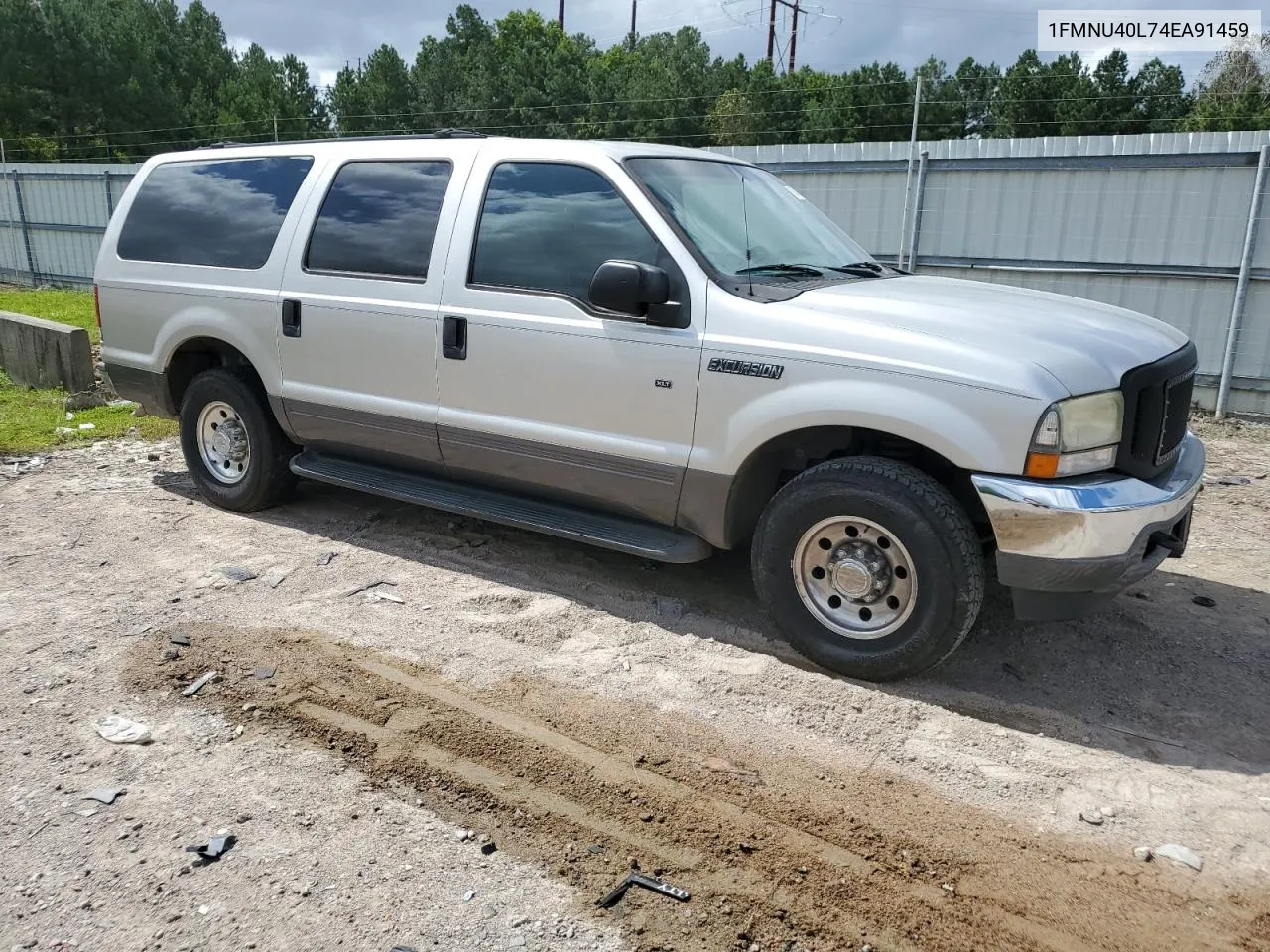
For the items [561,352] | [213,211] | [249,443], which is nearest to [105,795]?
[561,352]

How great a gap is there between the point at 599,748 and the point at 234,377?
357 cm

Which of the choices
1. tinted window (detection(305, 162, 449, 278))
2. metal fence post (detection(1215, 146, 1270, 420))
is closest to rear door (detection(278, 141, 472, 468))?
tinted window (detection(305, 162, 449, 278))

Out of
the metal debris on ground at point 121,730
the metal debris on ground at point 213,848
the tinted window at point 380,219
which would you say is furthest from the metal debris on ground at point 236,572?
the metal debris on ground at point 213,848

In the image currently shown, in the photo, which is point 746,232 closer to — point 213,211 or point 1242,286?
point 213,211

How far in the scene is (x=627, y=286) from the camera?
396cm

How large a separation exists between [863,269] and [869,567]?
1.73 metres

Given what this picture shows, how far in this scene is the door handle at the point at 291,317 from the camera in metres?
5.29

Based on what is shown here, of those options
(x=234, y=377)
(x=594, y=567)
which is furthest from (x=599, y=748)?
(x=234, y=377)

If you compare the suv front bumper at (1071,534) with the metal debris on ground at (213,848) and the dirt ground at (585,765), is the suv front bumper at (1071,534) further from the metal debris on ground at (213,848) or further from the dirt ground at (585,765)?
the metal debris on ground at (213,848)

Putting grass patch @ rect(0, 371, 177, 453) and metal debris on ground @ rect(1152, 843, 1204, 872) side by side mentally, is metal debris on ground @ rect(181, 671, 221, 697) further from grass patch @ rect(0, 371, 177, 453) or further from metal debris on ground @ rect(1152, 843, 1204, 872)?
grass patch @ rect(0, 371, 177, 453)

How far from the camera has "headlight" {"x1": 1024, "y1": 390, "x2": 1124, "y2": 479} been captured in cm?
341

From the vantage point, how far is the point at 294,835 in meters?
2.96

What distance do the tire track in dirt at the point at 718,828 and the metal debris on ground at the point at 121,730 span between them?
0.27 metres

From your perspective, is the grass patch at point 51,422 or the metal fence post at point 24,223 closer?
the grass patch at point 51,422
